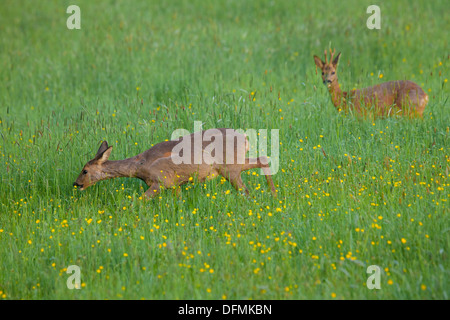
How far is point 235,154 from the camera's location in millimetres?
6828

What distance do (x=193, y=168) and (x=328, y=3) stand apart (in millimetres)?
10040

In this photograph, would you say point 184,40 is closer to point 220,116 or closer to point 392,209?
point 220,116

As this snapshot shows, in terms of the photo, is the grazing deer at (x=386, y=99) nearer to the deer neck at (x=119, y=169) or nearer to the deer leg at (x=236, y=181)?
the deer leg at (x=236, y=181)

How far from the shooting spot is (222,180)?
23.3 ft

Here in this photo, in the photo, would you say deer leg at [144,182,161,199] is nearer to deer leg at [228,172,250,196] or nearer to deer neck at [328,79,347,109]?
deer leg at [228,172,250,196]

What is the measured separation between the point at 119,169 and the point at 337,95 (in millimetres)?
4049

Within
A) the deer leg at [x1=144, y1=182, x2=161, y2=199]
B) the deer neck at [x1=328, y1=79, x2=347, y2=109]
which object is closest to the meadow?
the deer leg at [x1=144, y1=182, x2=161, y2=199]

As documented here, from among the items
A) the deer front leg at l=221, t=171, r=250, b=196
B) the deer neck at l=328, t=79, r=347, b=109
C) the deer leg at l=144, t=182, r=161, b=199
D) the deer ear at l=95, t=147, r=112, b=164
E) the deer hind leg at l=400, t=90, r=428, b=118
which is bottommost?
the deer leg at l=144, t=182, r=161, b=199

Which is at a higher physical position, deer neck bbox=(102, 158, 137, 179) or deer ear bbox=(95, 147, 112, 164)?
deer ear bbox=(95, 147, 112, 164)

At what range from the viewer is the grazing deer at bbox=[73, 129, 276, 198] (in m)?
6.83

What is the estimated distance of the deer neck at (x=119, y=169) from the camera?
7086 mm

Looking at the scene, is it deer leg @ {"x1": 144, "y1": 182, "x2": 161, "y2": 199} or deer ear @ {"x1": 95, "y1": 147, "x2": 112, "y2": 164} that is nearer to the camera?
deer leg @ {"x1": 144, "y1": 182, "x2": 161, "y2": 199}

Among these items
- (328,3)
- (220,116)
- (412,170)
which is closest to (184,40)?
(328,3)

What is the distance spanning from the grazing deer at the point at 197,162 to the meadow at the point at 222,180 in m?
0.21
